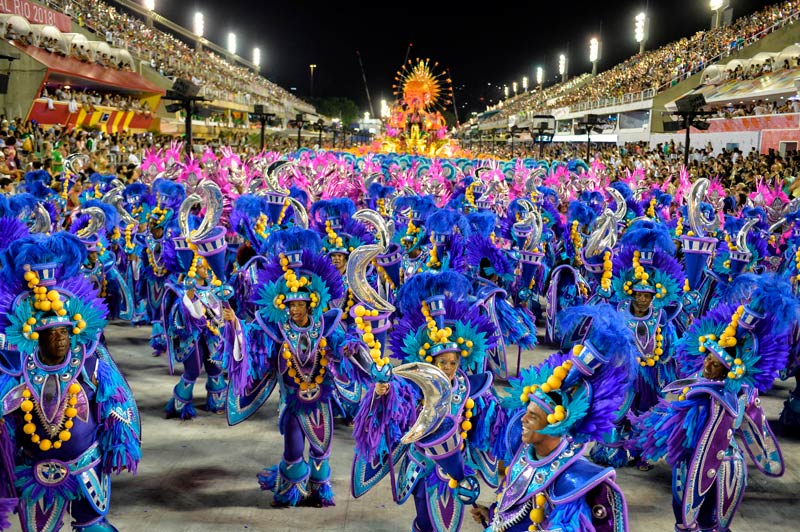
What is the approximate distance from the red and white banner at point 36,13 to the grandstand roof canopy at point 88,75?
2195 mm

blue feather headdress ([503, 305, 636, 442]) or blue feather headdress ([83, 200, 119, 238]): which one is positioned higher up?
blue feather headdress ([83, 200, 119, 238])

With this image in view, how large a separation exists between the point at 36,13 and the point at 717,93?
2467 centimetres

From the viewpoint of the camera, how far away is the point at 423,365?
4.32 meters

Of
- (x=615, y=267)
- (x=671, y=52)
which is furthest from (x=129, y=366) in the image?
(x=671, y=52)

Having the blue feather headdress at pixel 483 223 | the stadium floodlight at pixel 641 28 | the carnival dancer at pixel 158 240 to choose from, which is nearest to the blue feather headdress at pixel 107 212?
the carnival dancer at pixel 158 240

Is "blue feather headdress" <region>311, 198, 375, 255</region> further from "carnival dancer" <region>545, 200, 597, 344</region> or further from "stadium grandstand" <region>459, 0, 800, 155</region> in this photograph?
"stadium grandstand" <region>459, 0, 800, 155</region>

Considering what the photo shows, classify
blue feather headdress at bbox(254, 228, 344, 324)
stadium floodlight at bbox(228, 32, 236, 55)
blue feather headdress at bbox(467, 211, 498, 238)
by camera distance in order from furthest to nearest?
stadium floodlight at bbox(228, 32, 236, 55) → blue feather headdress at bbox(467, 211, 498, 238) → blue feather headdress at bbox(254, 228, 344, 324)

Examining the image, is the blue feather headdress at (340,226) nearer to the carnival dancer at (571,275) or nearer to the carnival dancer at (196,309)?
the carnival dancer at (196,309)

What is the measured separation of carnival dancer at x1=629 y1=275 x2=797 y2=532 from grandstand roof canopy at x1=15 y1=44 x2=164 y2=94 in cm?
2479

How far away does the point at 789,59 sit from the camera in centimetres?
2725

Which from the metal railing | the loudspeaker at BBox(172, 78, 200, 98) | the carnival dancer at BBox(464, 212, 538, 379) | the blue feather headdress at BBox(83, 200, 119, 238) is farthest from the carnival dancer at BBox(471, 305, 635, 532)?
the metal railing

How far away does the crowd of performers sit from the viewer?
369 cm

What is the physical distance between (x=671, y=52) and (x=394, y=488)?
2033 inches

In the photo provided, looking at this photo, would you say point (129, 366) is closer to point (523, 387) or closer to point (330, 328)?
point (330, 328)
